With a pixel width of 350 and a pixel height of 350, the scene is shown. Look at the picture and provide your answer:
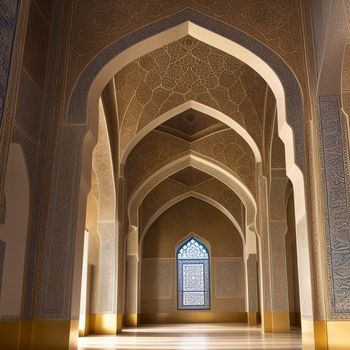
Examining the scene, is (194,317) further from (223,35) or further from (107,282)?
(223,35)

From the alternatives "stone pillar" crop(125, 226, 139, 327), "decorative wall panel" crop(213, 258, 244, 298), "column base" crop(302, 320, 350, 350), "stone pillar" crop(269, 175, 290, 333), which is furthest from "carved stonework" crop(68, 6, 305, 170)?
"decorative wall panel" crop(213, 258, 244, 298)

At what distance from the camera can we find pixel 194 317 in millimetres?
14055

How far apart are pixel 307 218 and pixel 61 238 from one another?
2459 mm

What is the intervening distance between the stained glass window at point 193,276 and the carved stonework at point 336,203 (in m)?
10.2

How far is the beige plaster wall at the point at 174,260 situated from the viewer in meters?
14.2

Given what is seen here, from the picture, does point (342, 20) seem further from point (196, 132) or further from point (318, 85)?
point (196, 132)

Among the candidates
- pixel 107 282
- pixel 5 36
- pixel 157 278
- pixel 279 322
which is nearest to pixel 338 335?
pixel 5 36

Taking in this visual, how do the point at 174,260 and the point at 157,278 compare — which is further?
the point at 174,260

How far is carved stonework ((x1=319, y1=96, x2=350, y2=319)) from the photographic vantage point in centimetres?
439

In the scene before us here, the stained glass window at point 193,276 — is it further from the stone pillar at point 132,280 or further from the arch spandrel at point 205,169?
the arch spandrel at point 205,169

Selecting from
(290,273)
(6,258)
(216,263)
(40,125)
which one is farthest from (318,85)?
(216,263)

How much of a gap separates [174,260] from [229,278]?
1.75m

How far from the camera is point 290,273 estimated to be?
40.7 feet

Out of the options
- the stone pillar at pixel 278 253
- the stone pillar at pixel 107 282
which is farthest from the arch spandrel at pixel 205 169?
the stone pillar at pixel 278 253
